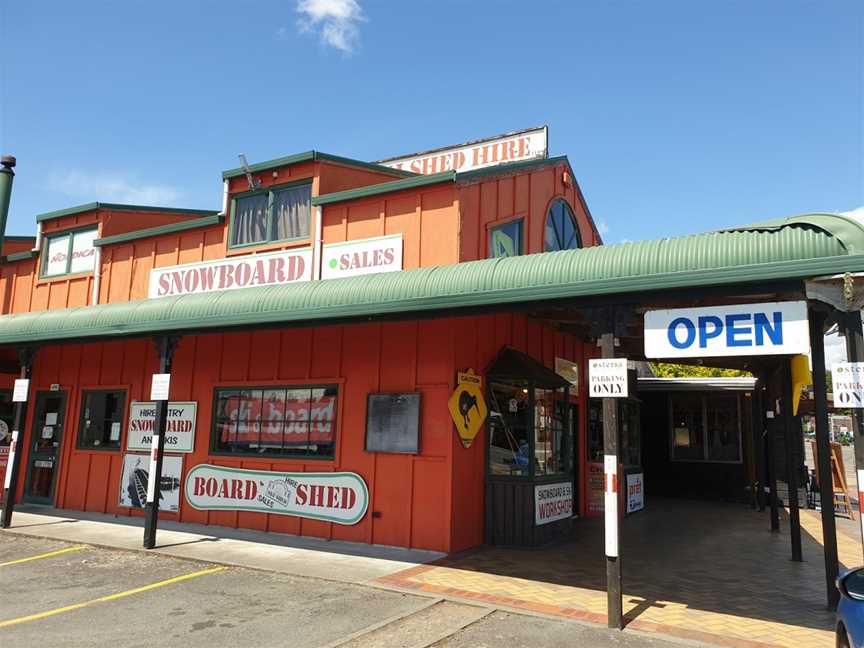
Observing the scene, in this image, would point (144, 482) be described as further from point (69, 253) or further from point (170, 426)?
point (69, 253)

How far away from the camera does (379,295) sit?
8.23 metres

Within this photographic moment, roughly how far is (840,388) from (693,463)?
1361 centimetres

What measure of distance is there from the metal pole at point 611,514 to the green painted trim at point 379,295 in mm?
905

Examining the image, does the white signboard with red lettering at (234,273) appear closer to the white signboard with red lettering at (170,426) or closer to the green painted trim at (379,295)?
the green painted trim at (379,295)

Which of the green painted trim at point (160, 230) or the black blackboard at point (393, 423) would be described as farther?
the green painted trim at point (160, 230)

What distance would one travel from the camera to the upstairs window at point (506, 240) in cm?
1129

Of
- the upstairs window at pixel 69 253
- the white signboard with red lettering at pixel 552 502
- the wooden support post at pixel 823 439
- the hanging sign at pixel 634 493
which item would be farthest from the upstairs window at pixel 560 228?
the upstairs window at pixel 69 253

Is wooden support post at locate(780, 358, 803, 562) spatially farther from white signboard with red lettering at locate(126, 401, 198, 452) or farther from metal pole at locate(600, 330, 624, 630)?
white signboard with red lettering at locate(126, 401, 198, 452)

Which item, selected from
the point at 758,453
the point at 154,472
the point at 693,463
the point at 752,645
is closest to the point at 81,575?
the point at 154,472

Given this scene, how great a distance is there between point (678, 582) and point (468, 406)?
3.76m

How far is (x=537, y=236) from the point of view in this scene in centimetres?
1313

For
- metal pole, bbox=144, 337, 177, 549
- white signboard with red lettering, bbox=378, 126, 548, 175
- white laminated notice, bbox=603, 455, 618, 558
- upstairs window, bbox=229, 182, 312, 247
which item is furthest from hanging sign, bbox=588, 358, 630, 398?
white signboard with red lettering, bbox=378, 126, 548, 175

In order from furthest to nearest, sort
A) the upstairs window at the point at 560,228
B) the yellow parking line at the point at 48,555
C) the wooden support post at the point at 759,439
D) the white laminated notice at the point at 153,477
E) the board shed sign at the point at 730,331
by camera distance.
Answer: the wooden support post at the point at 759,439
the upstairs window at the point at 560,228
the white laminated notice at the point at 153,477
the yellow parking line at the point at 48,555
the board shed sign at the point at 730,331

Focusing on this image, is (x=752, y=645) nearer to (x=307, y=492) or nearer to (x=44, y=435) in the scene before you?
(x=307, y=492)
